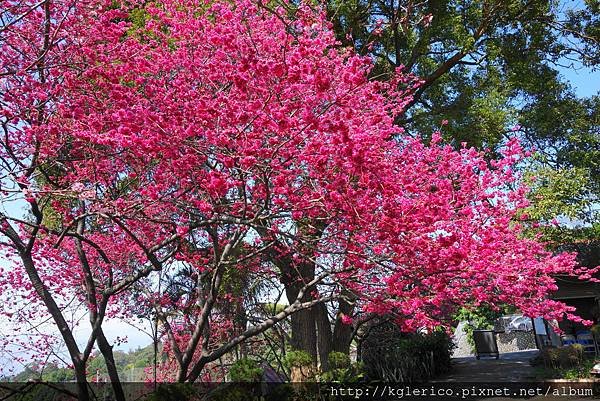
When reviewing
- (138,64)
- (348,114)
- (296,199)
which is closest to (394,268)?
(296,199)

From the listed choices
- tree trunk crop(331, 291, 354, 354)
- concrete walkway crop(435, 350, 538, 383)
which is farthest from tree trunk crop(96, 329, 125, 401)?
concrete walkway crop(435, 350, 538, 383)

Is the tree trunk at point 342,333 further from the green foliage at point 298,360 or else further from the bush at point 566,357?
the bush at point 566,357

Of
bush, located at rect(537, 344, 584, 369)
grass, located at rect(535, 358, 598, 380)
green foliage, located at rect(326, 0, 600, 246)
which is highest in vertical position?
green foliage, located at rect(326, 0, 600, 246)

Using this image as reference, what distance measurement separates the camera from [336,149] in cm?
545

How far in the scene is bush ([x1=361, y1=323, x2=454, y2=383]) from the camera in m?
12.5

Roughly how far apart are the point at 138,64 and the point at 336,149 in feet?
9.78

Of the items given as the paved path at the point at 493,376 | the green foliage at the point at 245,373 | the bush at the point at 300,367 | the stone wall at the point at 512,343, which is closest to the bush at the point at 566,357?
the paved path at the point at 493,376

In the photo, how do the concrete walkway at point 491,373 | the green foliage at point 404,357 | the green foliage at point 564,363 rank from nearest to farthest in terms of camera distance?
1. the green foliage at point 564,363
2. the concrete walkway at point 491,373
3. the green foliage at point 404,357

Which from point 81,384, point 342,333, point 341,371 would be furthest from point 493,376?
point 81,384

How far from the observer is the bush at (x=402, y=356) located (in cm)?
1254

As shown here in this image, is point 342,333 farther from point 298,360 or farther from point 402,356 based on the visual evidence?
point 298,360

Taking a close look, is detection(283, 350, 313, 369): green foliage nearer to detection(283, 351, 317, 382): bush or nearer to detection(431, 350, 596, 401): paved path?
detection(283, 351, 317, 382): bush

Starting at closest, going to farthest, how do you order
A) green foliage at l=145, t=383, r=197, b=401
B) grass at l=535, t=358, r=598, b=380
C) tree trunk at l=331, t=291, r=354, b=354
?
green foliage at l=145, t=383, r=197, b=401
grass at l=535, t=358, r=598, b=380
tree trunk at l=331, t=291, r=354, b=354

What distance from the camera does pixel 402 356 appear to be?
43.2 ft
